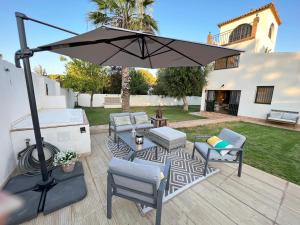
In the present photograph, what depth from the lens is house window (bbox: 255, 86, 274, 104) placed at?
8.45 meters

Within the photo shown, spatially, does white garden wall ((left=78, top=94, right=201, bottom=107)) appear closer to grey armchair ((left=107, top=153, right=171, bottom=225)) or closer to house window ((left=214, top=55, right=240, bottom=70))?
house window ((left=214, top=55, right=240, bottom=70))

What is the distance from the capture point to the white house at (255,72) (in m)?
7.74

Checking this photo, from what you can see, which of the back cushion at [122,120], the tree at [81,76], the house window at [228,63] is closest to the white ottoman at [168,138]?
the back cushion at [122,120]

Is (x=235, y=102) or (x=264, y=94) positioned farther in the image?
(x=235, y=102)

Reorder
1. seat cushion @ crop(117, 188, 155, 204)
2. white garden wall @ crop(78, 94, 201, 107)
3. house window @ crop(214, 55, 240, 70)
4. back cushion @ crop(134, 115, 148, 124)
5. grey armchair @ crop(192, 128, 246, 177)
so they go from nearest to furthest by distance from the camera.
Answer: seat cushion @ crop(117, 188, 155, 204), grey armchair @ crop(192, 128, 246, 177), back cushion @ crop(134, 115, 148, 124), house window @ crop(214, 55, 240, 70), white garden wall @ crop(78, 94, 201, 107)

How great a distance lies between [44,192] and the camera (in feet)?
7.49

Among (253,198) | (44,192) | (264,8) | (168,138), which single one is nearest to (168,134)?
(168,138)

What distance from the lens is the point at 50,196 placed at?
221cm

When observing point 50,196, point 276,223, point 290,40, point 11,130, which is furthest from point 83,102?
point 290,40

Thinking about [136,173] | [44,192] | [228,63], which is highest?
[228,63]

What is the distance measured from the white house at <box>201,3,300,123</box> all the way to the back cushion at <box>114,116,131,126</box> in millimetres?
8039

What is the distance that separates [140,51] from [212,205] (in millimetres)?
3149

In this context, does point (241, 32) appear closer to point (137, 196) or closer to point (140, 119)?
point (140, 119)

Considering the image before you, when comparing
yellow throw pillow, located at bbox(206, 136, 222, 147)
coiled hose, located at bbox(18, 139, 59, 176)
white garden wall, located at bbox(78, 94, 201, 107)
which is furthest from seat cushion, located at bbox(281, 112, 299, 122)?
white garden wall, located at bbox(78, 94, 201, 107)
